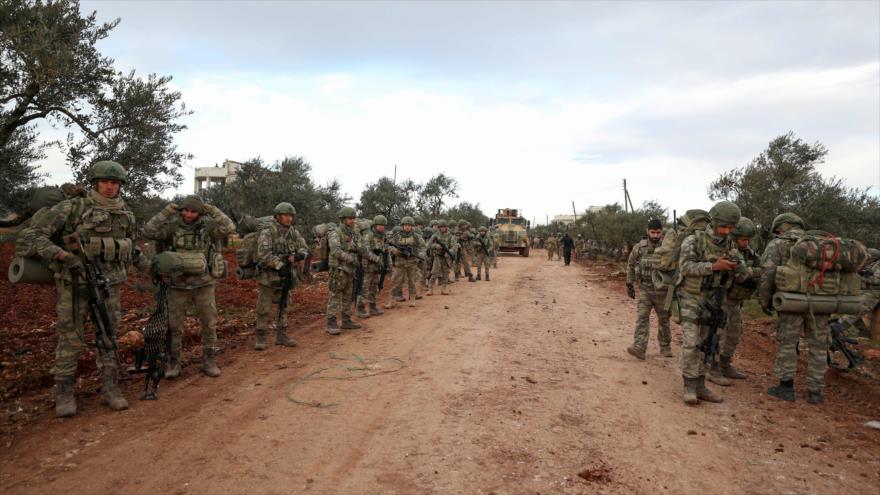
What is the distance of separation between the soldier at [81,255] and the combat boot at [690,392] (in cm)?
570

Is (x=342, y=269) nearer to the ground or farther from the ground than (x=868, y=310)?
farther from the ground

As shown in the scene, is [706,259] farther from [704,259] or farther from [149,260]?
[149,260]

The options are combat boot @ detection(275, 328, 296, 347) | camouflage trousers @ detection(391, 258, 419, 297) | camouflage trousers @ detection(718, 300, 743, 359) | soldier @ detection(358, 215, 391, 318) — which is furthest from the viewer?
camouflage trousers @ detection(391, 258, 419, 297)

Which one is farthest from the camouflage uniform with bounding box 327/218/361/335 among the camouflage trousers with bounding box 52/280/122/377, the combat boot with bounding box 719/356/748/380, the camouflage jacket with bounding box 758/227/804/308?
the camouflage jacket with bounding box 758/227/804/308

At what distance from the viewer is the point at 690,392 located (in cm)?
539

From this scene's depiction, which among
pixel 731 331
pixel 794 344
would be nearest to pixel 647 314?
pixel 731 331

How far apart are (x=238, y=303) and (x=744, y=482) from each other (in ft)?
32.8

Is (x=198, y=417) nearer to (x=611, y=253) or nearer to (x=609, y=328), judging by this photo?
Result: (x=609, y=328)

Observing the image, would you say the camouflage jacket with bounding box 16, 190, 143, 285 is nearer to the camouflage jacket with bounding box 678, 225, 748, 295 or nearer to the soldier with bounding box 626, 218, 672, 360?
the camouflage jacket with bounding box 678, 225, 748, 295

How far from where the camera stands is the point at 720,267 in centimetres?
539

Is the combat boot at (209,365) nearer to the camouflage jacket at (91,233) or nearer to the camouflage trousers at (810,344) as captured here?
the camouflage jacket at (91,233)

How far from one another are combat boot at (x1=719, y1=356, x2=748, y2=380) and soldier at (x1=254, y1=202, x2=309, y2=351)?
234 inches

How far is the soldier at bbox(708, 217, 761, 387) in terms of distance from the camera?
19.8 feet

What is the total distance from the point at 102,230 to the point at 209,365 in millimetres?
1979
